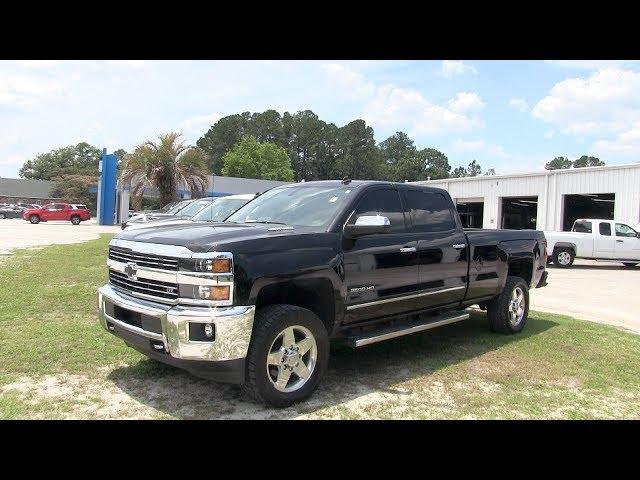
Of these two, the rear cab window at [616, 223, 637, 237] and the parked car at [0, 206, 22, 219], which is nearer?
the rear cab window at [616, 223, 637, 237]

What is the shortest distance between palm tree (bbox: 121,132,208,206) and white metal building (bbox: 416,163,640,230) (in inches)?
614

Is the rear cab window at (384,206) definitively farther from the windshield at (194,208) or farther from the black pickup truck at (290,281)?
the windshield at (194,208)

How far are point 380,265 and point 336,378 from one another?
3.87 feet

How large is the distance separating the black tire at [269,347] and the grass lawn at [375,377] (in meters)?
0.12

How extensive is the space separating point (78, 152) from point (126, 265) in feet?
364

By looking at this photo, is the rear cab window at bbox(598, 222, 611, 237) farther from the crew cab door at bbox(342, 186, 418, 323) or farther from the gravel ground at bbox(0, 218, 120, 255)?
the gravel ground at bbox(0, 218, 120, 255)

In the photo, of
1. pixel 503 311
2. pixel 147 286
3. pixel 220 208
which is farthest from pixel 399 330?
pixel 220 208

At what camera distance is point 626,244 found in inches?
744

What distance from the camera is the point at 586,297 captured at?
36.9 ft

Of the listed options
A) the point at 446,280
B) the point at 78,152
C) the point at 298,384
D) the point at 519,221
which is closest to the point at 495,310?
the point at 446,280

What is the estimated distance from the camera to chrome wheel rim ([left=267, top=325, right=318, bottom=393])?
429 cm

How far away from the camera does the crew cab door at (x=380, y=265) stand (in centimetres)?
486

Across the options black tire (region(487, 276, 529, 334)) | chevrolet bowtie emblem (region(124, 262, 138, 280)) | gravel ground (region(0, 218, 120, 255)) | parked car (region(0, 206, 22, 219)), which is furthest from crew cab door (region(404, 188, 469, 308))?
parked car (region(0, 206, 22, 219))

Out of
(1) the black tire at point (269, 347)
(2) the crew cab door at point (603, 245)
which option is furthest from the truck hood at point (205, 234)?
(2) the crew cab door at point (603, 245)
